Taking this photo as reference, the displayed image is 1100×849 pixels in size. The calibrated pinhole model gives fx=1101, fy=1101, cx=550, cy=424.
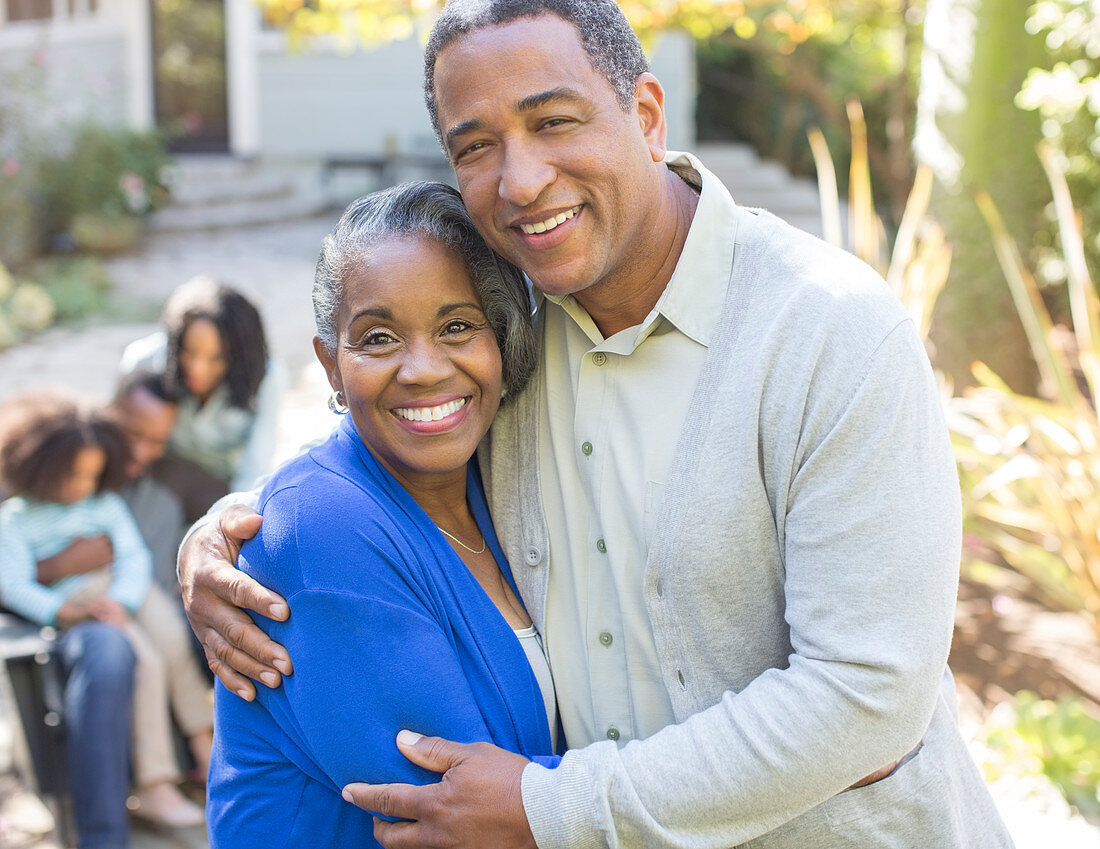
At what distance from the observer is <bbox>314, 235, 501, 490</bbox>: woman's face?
5.98 ft

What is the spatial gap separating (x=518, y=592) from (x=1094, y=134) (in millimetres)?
5195

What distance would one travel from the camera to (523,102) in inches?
67.6

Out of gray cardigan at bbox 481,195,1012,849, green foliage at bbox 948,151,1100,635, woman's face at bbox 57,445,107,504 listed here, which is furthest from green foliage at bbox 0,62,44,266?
gray cardigan at bbox 481,195,1012,849

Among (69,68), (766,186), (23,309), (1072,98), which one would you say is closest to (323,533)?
(1072,98)

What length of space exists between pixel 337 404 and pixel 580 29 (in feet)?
2.66

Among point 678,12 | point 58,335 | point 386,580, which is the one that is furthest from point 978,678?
point 58,335

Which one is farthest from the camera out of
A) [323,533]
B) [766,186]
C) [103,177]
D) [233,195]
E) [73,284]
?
[233,195]

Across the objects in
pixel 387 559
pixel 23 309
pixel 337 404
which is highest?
pixel 337 404

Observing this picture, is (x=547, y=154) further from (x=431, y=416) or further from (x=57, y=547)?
(x=57, y=547)

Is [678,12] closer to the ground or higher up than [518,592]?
higher up

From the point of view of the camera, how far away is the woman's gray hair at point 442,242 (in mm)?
1851

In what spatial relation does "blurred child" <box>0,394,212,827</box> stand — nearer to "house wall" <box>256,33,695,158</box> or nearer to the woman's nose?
the woman's nose

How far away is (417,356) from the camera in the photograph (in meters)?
1.84

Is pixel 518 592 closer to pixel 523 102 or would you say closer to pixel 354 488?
pixel 354 488
